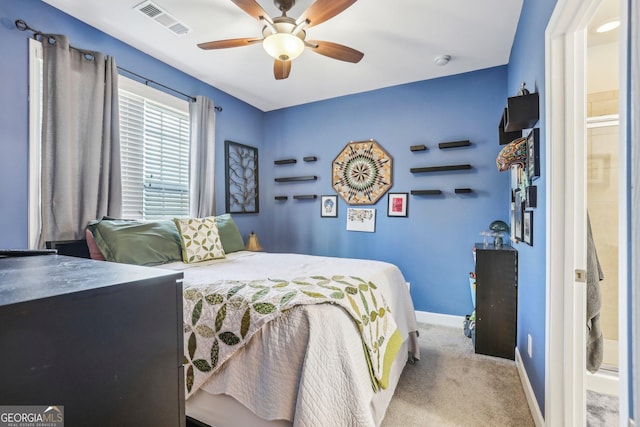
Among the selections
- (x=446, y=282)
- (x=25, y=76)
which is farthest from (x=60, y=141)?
(x=446, y=282)

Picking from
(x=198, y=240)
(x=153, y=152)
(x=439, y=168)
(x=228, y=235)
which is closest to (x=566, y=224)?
(x=439, y=168)

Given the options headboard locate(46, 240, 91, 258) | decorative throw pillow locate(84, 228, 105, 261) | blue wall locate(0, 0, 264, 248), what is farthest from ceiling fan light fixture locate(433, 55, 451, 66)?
headboard locate(46, 240, 91, 258)

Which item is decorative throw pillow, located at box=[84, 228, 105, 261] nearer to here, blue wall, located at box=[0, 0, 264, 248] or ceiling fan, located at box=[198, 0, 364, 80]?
blue wall, located at box=[0, 0, 264, 248]

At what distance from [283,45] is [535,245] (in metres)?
2.07

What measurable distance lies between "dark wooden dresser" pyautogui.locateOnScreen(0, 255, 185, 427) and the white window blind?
2.38 meters

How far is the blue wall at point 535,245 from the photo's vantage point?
1.59 meters

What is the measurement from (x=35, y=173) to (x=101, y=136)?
1.68 ft

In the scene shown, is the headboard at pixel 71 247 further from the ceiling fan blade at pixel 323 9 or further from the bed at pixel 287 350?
the ceiling fan blade at pixel 323 9

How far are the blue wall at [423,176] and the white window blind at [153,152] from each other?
1.53 meters

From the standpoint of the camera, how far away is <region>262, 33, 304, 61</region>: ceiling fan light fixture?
1982 mm

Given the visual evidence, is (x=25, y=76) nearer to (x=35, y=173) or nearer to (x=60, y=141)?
(x=60, y=141)

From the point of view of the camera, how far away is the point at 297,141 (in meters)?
4.17

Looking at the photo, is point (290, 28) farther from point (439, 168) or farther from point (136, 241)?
point (439, 168)

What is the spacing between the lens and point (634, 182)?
69 cm
